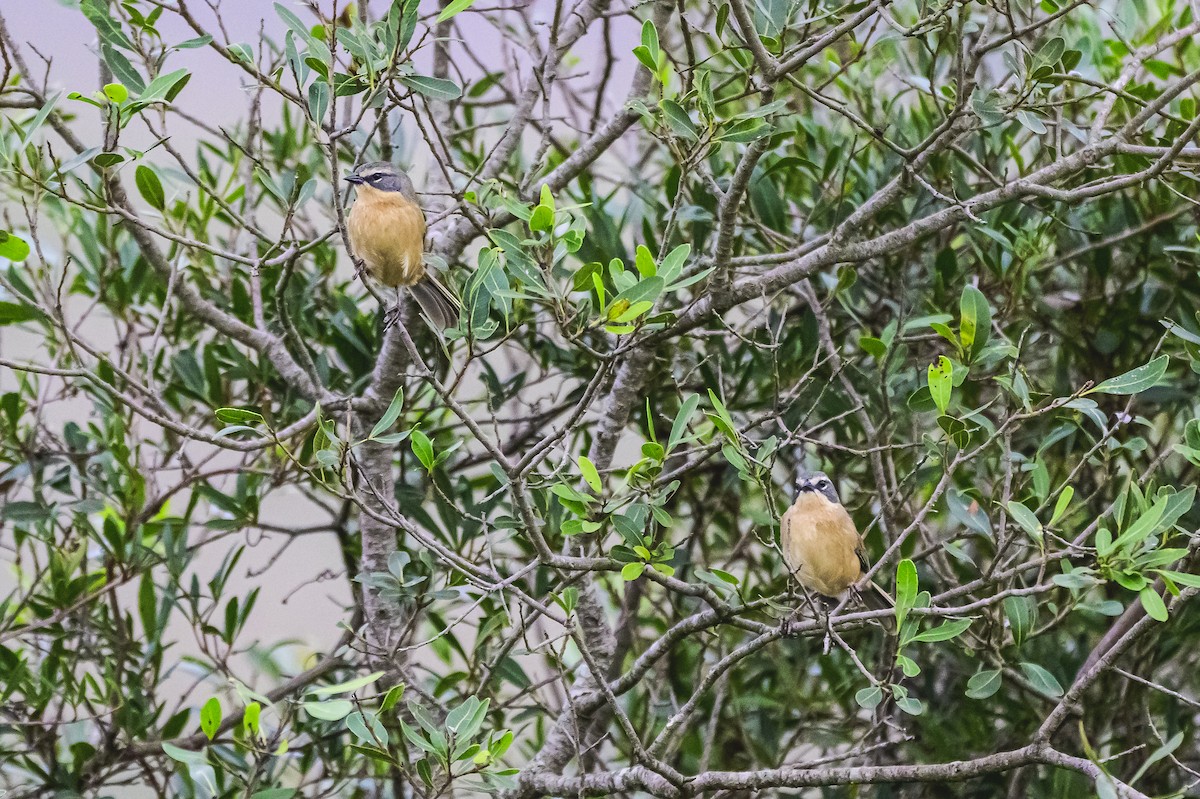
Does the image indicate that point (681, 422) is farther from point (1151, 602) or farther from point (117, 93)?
point (117, 93)

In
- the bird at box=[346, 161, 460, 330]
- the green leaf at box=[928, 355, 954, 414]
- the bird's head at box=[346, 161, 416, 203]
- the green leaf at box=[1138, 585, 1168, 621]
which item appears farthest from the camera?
the bird's head at box=[346, 161, 416, 203]

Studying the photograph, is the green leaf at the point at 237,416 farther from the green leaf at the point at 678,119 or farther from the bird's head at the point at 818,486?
the bird's head at the point at 818,486

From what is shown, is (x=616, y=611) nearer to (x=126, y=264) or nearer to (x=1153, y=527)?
(x=126, y=264)

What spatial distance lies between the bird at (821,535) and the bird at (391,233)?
0.70m

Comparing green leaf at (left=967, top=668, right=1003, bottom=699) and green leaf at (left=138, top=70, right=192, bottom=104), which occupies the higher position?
green leaf at (left=138, top=70, right=192, bottom=104)

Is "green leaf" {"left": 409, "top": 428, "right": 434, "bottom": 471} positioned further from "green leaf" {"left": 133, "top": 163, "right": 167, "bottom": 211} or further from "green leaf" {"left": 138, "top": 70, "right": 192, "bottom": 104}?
"green leaf" {"left": 133, "top": 163, "right": 167, "bottom": 211}

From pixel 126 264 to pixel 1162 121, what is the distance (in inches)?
79.3

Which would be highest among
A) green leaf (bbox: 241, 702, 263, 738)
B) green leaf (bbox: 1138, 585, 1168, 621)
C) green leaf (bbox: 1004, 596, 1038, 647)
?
green leaf (bbox: 241, 702, 263, 738)

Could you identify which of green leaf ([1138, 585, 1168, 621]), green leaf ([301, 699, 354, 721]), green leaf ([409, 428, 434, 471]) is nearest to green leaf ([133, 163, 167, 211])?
green leaf ([409, 428, 434, 471])

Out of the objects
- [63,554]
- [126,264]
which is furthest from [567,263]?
[63,554]

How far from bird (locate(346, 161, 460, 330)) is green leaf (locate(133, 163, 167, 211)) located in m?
0.32

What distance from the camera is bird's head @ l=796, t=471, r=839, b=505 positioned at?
1.99 m

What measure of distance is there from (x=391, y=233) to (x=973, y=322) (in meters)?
0.93

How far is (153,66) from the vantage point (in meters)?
1.67
